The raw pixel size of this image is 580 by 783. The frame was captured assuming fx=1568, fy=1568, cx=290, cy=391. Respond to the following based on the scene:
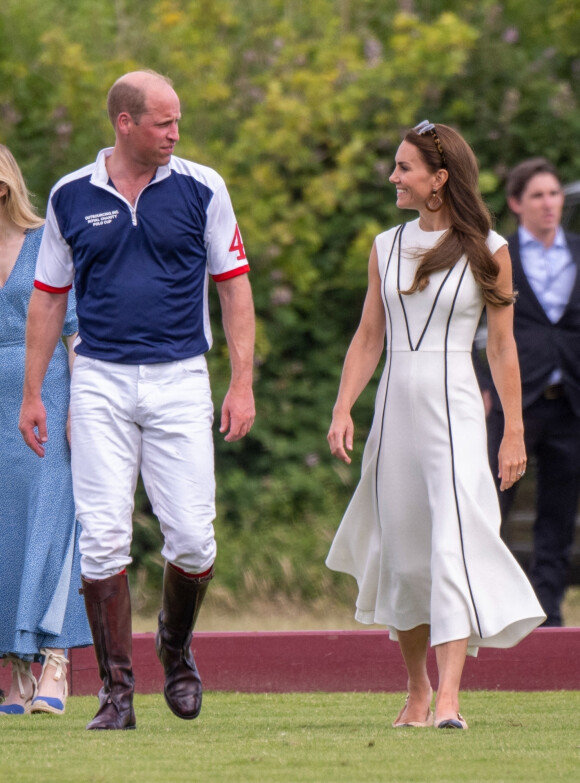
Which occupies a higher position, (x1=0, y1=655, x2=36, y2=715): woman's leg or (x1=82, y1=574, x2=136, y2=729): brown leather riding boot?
(x1=82, y1=574, x2=136, y2=729): brown leather riding boot

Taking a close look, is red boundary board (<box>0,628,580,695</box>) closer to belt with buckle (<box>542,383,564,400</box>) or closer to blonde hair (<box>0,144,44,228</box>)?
belt with buckle (<box>542,383,564,400</box>)

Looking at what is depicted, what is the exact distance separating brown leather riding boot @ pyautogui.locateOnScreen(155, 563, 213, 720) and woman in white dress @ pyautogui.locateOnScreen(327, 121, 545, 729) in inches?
19.0

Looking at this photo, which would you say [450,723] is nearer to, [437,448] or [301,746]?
[301,746]

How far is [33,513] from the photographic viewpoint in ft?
18.7

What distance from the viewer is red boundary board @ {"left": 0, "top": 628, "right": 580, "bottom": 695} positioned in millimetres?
6242

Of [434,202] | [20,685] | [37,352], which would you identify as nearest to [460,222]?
[434,202]

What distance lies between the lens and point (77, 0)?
11.7m

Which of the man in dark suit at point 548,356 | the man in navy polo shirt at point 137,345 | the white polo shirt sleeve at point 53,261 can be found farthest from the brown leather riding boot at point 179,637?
the man in dark suit at point 548,356

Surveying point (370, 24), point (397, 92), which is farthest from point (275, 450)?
point (370, 24)

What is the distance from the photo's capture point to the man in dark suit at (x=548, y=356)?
23.5 feet

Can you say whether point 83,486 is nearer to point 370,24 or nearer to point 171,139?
point 171,139

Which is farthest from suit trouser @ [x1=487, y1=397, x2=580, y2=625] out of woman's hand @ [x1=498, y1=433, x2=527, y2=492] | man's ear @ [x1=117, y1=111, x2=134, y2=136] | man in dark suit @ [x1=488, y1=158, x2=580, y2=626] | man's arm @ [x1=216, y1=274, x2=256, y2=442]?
man's ear @ [x1=117, y1=111, x2=134, y2=136]

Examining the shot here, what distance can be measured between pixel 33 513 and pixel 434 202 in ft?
6.12

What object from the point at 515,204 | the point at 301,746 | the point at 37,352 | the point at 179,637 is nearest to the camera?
the point at 301,746
